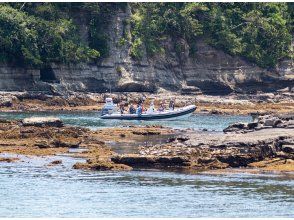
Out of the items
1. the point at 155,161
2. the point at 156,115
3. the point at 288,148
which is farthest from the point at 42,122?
the point at 156,115

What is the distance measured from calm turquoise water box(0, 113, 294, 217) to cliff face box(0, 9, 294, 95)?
45651 millimetres

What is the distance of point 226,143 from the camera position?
47.5 metres

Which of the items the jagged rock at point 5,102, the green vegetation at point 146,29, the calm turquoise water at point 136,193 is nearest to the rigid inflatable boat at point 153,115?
the jagged rock at point 5,102

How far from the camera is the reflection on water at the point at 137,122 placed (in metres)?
72.9

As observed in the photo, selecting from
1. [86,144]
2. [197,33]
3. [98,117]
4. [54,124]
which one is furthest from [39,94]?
[86,144]

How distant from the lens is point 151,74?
3964 inches

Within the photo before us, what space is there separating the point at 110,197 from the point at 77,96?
53.9 meters

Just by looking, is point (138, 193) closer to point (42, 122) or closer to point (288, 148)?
point (288, 148)

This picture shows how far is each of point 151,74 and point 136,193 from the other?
61.8 metres

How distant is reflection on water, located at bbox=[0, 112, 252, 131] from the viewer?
72.9 m

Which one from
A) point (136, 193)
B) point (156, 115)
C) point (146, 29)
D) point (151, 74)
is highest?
point (146, 29)

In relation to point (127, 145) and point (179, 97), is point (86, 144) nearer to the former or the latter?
point (127, 145)

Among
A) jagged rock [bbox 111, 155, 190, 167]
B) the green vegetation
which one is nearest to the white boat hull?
the green vegetation

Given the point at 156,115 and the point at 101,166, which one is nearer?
the point at 101,166
